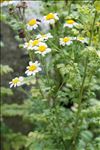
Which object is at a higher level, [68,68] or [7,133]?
[68,68]

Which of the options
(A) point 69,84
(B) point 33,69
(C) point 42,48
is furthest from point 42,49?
(A) point 69,84

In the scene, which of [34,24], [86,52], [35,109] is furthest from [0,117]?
[86,52]

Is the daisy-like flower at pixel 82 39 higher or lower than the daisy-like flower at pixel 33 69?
higher

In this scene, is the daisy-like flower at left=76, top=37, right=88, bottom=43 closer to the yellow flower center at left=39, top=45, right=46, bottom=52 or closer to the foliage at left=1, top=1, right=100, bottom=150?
the foliage at left=1, top=1, right=100, bottom=150

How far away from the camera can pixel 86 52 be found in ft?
6.37

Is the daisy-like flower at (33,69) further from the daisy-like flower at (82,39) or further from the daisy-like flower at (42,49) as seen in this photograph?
the daisy-like flower at (82,39)

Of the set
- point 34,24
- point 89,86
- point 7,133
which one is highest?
point 34,24

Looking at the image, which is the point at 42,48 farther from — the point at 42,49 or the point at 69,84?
the point at 69,84

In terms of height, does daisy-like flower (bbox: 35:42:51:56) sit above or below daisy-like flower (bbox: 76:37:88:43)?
below

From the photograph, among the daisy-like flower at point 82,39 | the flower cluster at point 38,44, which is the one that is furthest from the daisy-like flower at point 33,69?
the daisy-like flower at point 82,39

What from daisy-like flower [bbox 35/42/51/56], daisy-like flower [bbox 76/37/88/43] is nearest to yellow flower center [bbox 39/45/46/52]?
daisy-like flower [bbox 35/42/51/56]

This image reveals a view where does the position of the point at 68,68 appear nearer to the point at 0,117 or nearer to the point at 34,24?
the point at 34,24

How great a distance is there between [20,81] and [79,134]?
2.28ft

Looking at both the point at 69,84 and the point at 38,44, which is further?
the point at 69,84
